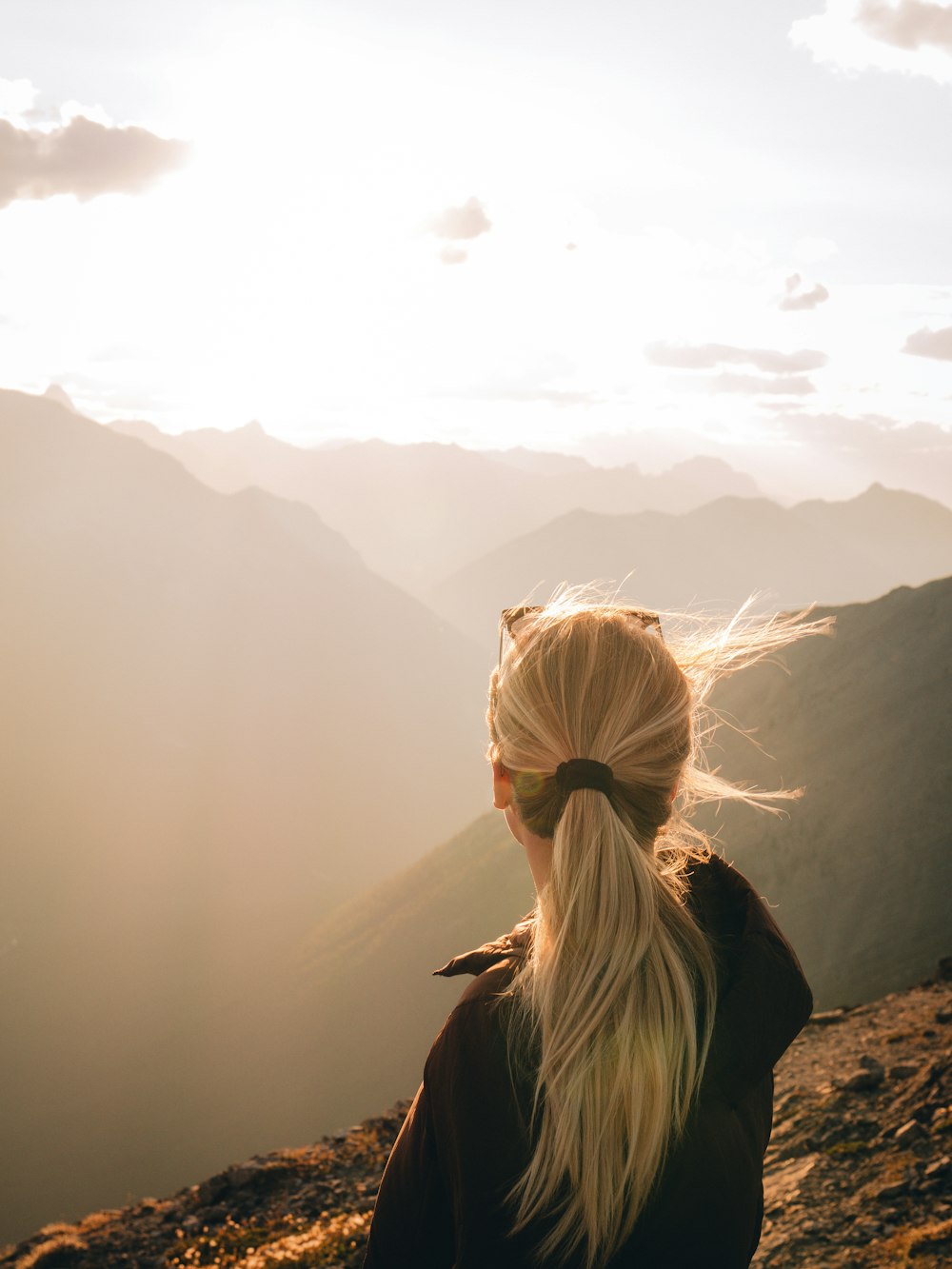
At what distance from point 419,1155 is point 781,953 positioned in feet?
3.53

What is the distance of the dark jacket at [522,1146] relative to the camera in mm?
1920

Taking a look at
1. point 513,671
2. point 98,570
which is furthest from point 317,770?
point 513,671

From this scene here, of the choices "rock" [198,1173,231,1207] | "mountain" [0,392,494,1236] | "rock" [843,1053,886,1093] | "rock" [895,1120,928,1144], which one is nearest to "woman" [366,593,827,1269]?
"rock" [895,1120,928,1144]

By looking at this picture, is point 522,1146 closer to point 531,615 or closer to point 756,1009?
point 756,1009

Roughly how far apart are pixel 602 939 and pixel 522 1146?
0.51 meters

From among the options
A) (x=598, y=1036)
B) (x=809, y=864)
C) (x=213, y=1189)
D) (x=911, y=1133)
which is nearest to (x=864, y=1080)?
(x=911, y=1133)

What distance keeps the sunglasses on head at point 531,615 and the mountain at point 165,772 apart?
5225cm

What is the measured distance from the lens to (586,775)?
7.15ft

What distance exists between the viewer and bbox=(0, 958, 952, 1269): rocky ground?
807cm

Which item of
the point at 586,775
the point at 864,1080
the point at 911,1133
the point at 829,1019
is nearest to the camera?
the point at 586,775

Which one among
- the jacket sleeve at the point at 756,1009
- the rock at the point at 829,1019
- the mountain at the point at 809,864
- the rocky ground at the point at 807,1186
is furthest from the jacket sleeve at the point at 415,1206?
the mountain at the point at 809,864

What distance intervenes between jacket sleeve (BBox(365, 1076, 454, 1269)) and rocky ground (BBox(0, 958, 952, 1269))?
7343mm

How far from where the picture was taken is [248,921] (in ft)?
273

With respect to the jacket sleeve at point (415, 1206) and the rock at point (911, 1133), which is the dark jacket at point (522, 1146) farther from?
the rock at point (911, 1133)
